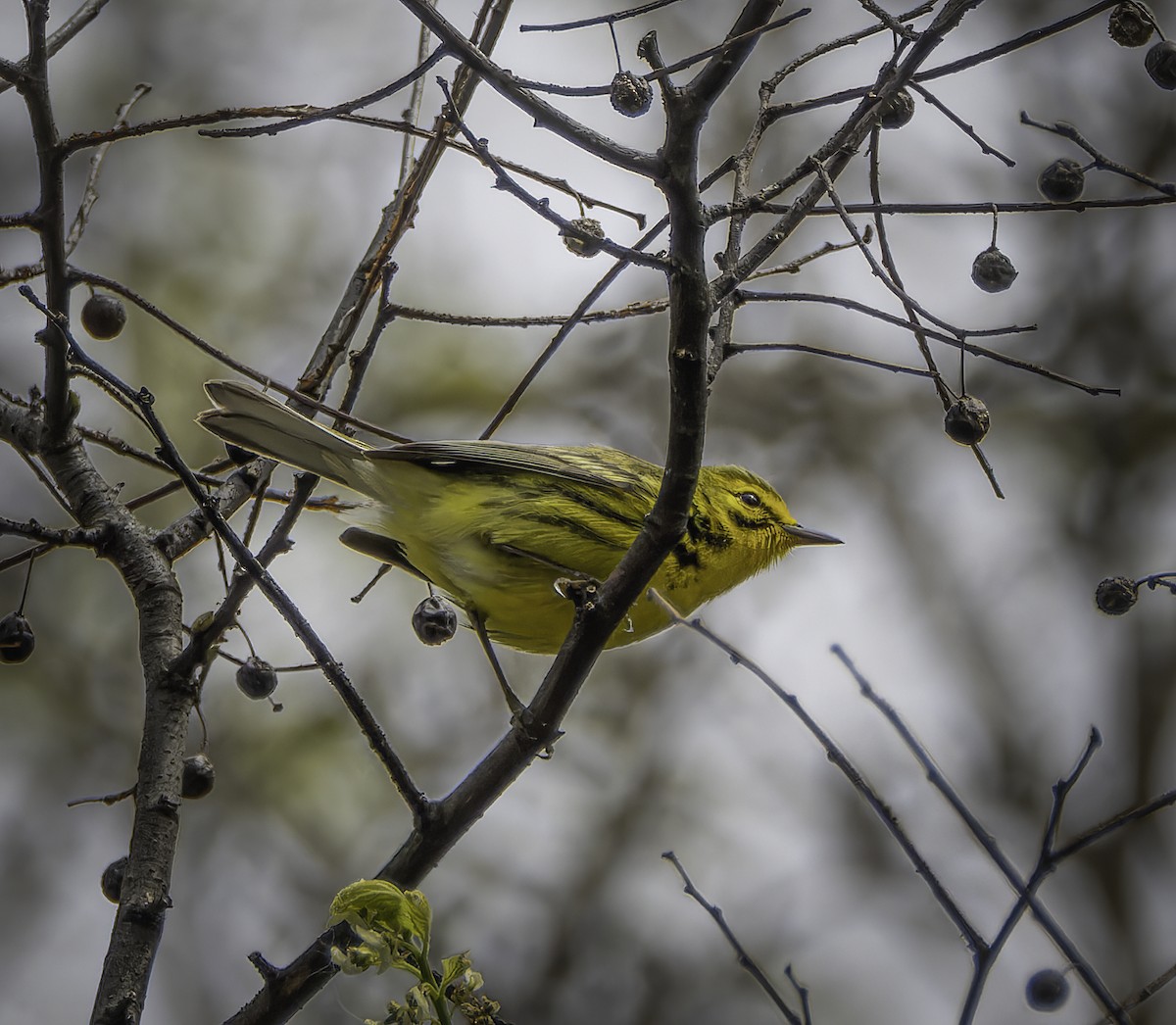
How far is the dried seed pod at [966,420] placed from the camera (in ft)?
10.4

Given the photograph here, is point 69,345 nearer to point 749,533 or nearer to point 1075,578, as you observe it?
point 749,533

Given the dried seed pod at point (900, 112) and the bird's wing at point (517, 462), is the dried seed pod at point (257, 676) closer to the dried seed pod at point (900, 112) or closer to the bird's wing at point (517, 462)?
the bird's wing at point (517, 462)

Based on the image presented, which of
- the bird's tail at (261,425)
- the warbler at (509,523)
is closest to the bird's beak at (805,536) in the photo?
the warbler at (509,523)

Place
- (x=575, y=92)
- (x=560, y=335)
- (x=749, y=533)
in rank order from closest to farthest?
(x=575, y=92)
(x=560, y=335)
(x=749, y=533)

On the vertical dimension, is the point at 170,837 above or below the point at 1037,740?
below

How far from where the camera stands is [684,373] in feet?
8.70

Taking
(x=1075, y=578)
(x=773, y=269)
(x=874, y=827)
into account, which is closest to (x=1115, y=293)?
(x=1075, y=578)

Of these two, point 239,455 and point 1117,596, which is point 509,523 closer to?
point 239,455

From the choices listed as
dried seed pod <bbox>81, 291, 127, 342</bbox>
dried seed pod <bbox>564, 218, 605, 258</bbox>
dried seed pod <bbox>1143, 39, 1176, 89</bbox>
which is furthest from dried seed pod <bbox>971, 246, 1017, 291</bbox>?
dried seed pod <bbox>81, 291, 127, 342</bbox>

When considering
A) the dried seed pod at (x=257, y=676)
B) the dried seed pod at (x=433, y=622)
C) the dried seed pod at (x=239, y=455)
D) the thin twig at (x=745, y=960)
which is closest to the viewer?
the thin twig at (x=745, y=960)

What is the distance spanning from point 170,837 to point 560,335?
1622mm

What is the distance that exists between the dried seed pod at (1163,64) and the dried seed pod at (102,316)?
3.06 metres

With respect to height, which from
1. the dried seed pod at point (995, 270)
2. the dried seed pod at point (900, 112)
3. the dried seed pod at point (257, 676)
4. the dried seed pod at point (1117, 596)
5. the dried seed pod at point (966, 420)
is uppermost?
the dried seed pod at point (900, 112)

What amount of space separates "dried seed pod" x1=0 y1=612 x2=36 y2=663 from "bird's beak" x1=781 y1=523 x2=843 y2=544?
3063 mm
